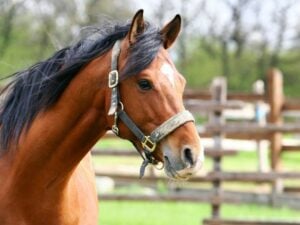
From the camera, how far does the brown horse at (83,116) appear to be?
11.6 feet

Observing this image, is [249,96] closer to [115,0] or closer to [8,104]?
[115,0]

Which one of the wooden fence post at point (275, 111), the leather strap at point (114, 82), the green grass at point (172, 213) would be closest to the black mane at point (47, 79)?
the leather strap at point (114, 82)

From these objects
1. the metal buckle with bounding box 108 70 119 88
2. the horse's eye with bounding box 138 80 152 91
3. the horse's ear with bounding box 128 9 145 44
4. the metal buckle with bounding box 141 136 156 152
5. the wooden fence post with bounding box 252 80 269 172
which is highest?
the wooden fence post with bounding box 252 80 269 172

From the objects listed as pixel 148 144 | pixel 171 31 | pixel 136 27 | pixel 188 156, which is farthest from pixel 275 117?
pixel 188 156

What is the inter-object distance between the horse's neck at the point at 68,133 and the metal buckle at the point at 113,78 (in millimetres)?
71

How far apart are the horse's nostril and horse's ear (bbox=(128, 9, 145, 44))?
2.08 ft

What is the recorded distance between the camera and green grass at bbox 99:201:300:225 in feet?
32.5

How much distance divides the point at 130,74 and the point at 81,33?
2.10 feet

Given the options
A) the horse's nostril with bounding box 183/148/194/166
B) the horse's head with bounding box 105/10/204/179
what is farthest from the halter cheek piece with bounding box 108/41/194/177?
the horse's nostril with bounding box 183/148/194/166

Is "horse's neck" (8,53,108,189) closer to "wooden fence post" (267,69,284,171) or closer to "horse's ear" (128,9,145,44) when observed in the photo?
"horse's ear" (128,9,145,44)

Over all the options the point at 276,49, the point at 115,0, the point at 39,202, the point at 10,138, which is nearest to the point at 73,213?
the point at 39,202

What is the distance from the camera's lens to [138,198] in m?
9.57

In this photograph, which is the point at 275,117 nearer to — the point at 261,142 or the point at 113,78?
the point at 261,142

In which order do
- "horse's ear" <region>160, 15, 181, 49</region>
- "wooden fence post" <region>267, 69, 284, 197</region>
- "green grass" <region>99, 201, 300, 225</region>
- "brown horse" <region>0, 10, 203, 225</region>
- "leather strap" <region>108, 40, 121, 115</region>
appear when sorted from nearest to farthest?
"brown horse" <region>0, 10, 203, 225</region> < "leather strap" <region>108, 40, 121, 115</region> < "horse's ear" <region>160, 15, 181, 49</region> < "green grass" <region>99, 201, 300, 225</region> < "wooden fence post" <region>267, 69, 284, 197</region>
